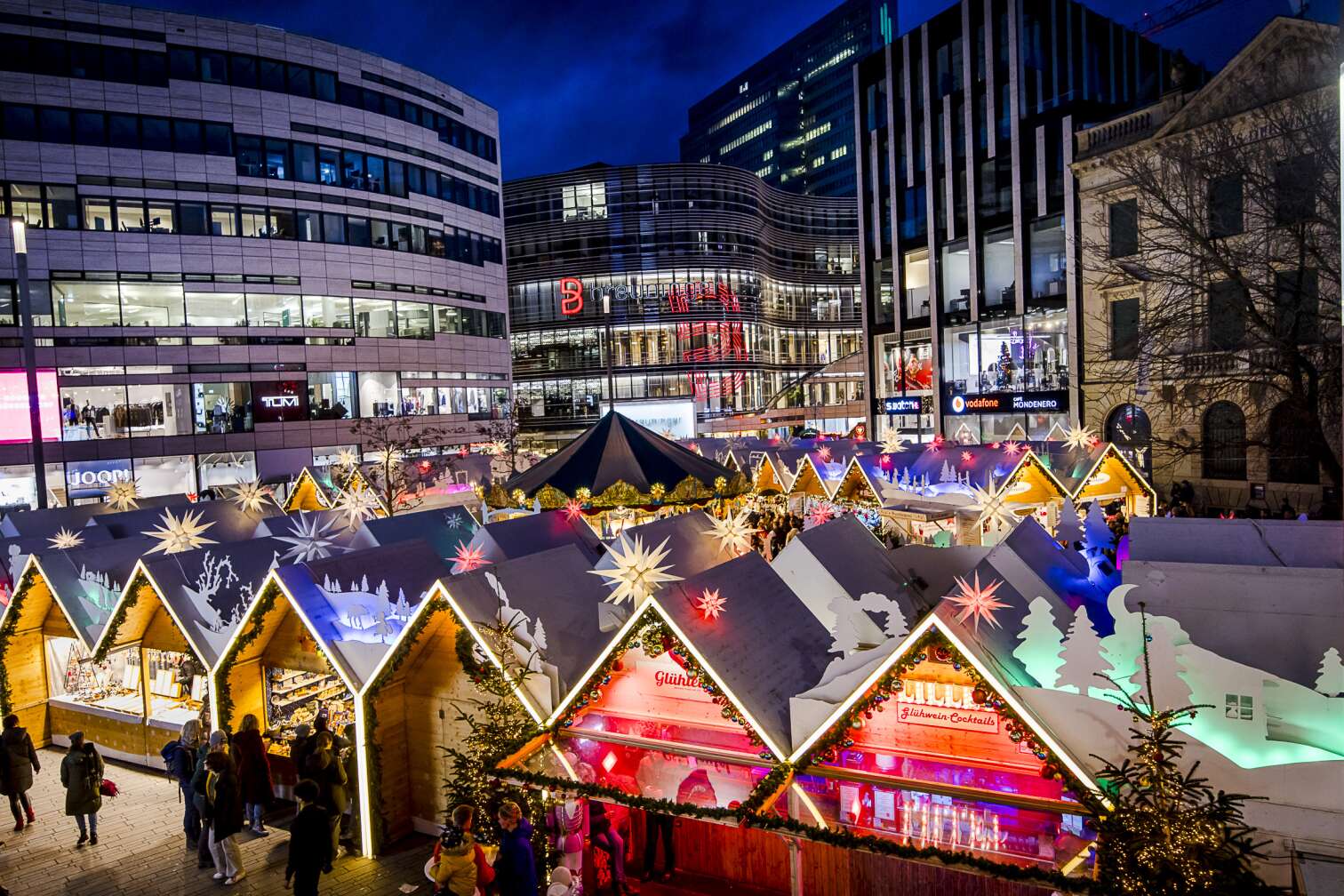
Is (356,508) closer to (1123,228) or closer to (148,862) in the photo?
(148,862)

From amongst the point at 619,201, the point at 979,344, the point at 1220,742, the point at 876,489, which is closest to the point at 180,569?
the point at 1220,742

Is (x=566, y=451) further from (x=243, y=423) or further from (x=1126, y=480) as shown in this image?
(x=243, y=423)

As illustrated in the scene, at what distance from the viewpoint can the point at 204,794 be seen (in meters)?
7.77

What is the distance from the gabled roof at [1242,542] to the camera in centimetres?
663

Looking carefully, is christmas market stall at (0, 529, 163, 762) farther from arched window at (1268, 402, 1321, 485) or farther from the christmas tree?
arched window at (1268, 402, 1321, 485)

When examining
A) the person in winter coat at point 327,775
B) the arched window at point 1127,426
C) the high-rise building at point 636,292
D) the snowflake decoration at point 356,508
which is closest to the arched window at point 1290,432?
the arched window at point 1127,426

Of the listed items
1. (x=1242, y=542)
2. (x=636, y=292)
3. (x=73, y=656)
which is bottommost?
(x=73, y=656)

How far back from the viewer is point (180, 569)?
9750mm

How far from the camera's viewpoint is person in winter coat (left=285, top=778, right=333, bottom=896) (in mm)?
6883

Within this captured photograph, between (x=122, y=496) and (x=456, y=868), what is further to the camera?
(x=122, y=496)

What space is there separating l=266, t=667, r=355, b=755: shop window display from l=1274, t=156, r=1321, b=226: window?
49.8 ft

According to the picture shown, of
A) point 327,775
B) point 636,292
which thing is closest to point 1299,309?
point 327,775

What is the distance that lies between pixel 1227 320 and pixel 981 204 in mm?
21188

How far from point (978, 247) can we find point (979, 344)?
13.9ft
